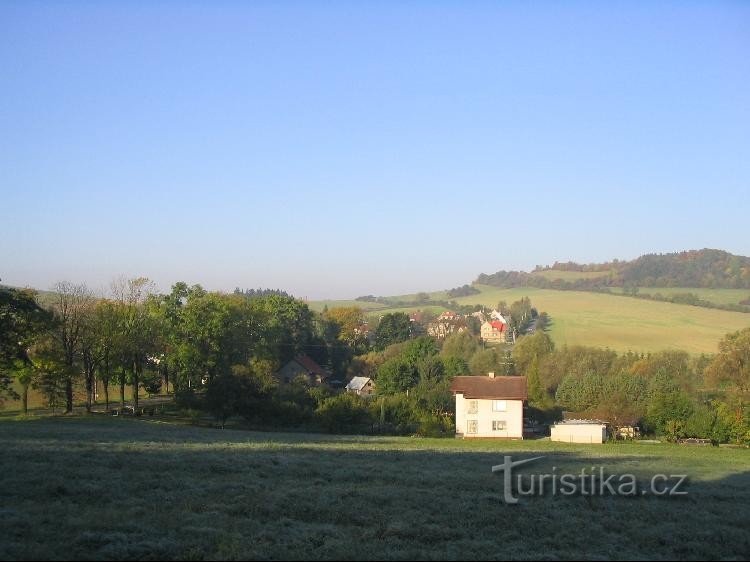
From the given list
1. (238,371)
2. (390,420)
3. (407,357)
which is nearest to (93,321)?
(238,371)

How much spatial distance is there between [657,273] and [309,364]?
87.2m

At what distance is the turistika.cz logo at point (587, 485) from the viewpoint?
15.6m

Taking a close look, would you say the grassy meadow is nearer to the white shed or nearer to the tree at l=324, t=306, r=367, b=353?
the tree at l=324, t=306, r=367, b=353

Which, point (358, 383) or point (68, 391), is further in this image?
point (358, 383)

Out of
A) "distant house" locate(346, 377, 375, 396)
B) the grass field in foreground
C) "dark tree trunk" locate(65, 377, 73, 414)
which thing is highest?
the grass field in foreground

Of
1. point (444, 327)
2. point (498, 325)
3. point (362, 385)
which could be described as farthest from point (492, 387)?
point (444, 327)

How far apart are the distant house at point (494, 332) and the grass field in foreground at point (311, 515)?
112m

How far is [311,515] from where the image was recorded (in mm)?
12367

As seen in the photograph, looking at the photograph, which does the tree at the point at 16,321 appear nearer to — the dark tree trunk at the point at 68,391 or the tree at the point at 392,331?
the dark tree trunk at the point at 68,391

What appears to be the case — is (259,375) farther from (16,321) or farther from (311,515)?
(311,515)

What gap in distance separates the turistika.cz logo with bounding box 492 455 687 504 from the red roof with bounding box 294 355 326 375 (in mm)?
84460

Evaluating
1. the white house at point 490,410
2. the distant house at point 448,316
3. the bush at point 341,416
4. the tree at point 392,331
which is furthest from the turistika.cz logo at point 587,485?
the distant house at point 448,316

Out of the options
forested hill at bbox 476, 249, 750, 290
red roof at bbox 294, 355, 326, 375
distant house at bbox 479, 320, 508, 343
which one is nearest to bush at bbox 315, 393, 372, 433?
red roof at bbox 294, 355, 326, 375

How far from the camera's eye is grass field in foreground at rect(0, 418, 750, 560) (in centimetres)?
1012
